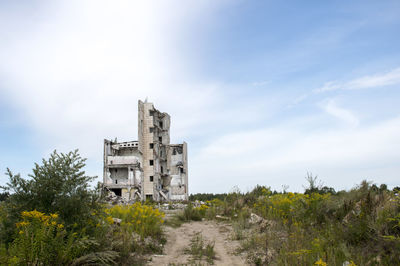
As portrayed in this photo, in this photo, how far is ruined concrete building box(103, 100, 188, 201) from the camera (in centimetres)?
4088

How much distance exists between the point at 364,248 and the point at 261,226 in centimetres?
404

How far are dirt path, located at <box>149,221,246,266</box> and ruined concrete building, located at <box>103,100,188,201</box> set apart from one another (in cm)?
2863

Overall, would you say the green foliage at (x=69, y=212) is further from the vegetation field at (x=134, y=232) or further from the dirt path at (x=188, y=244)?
the dirt path at (x=188, y=244)

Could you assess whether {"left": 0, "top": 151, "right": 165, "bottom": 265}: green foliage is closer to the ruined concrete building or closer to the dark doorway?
the ruined concrete building

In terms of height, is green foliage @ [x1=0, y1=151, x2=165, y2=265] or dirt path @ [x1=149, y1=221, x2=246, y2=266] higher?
green foliage @ [x1=0, y1=151, x2=165, y2=265]

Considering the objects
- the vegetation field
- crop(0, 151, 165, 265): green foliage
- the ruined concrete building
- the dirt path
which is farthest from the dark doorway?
crop(0, 151, 165, 265): green foliage

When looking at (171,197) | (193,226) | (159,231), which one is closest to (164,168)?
(171,197)

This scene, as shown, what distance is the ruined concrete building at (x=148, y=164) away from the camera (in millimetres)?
40875

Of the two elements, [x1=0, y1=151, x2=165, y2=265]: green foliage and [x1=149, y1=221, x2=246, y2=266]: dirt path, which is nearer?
[x1=0, y1=151, x2=165, y2=265]: green foliage

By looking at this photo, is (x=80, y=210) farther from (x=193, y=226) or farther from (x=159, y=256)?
(x=193, y=226)

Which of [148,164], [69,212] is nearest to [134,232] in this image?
[69,212]

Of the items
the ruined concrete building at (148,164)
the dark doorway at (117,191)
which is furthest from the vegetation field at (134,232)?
the dark doorway at (117,191)

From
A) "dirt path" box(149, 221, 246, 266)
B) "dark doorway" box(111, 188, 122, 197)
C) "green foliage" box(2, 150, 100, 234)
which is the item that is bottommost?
"dirt path" box(149, 221, 246, 266)

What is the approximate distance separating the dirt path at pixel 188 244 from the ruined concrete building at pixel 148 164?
28.6 metres
